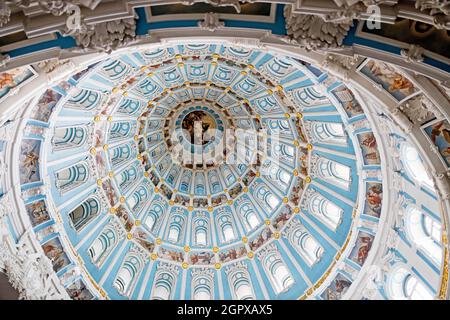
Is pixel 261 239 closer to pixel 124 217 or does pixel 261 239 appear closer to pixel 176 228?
pixel 176 228

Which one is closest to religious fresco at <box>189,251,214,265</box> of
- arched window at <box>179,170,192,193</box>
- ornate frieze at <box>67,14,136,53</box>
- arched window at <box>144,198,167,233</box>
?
arched window at <box>144,198,167,233</box>

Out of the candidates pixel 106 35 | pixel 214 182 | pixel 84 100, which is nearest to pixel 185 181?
pixel 214 182

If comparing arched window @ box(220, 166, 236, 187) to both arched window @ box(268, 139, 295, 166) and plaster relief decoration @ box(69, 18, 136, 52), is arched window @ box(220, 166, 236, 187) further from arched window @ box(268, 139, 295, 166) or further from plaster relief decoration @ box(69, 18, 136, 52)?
plaster relief decoration @ box(69, 18, 136, 52)

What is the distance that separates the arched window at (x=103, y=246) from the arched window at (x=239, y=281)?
858 centimetres

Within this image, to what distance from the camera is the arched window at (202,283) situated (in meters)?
27.8

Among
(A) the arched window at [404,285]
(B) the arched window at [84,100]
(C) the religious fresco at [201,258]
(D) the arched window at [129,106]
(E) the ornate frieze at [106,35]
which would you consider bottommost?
(A) the arched window at [404,285]

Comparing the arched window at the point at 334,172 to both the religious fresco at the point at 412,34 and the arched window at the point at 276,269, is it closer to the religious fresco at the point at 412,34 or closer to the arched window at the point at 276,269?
the arched window at the point at 276,269

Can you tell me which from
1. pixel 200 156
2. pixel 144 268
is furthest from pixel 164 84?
pixel 144 268

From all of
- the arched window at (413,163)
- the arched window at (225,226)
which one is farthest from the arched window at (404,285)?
the arched window at (225,226)

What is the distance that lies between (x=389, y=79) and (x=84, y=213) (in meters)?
19.3

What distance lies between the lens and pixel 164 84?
27.4 m

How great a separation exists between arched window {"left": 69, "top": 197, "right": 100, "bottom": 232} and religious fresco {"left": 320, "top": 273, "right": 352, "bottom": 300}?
14.9 m

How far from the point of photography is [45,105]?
16797 mm
